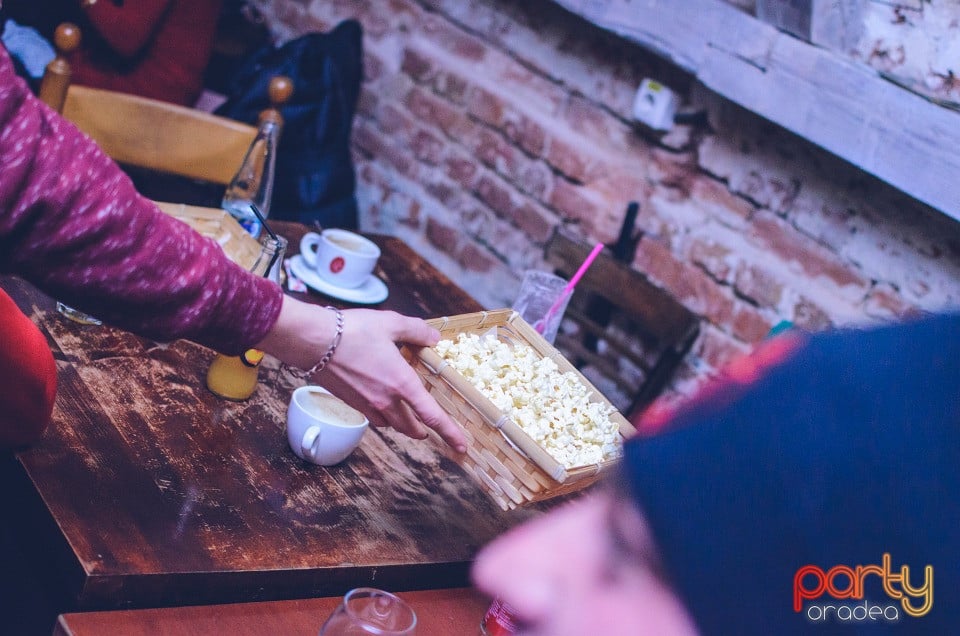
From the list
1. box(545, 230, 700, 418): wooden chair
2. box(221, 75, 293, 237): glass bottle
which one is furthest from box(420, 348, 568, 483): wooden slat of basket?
box(545, 230, 700, 418): wooden chair

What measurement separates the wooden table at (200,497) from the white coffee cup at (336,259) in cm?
32

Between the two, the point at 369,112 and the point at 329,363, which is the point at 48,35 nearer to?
the point at 369,112

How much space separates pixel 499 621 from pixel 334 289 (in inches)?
30.5

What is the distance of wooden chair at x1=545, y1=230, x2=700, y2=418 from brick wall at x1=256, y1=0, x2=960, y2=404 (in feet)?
0.35

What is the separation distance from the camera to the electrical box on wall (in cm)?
210

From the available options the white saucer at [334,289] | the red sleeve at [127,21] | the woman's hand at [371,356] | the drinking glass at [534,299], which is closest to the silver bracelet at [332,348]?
the woman's hand at [371,356]

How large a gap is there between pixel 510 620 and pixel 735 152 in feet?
4.82

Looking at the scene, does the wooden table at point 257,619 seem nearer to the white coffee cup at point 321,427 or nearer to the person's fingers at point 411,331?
the white coffee cup at point 321,427

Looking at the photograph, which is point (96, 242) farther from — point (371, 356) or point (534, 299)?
point (534, 299)

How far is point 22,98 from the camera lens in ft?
2.51

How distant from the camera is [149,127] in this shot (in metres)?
1.93

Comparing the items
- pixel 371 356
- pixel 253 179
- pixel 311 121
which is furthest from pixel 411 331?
pixel 311 121

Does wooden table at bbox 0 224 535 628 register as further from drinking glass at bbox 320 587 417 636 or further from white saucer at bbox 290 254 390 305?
white saucer at bbox 290 254 390 305

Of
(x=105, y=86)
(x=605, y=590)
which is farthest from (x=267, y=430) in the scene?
(x=105, y=86)
